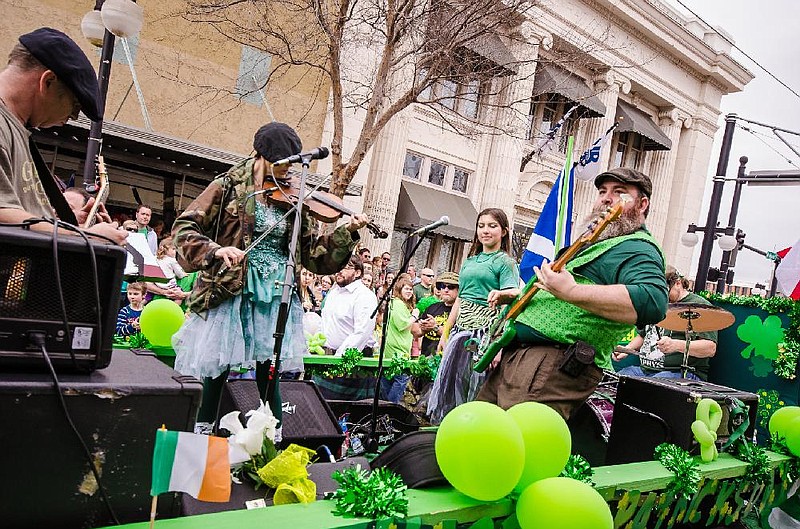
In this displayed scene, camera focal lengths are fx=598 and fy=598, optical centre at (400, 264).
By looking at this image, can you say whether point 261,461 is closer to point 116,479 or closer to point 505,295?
point 116,479

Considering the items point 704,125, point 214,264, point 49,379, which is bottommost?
point 49,379

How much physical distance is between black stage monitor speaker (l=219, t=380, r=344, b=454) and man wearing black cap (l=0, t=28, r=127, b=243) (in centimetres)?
203

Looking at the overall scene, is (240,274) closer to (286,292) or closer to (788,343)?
(286,292)

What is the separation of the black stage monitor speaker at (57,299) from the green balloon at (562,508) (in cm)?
134

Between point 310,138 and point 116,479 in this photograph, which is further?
point 310,138

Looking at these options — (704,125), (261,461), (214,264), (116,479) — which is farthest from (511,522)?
(704,125)

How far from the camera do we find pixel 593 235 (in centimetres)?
282

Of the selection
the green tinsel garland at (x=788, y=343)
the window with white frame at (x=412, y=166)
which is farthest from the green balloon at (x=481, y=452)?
the window with white frame at (x=412, y=166)

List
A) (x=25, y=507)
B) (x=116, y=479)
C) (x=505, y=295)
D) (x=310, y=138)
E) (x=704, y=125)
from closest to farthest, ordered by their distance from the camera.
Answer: (x=25, y=507) → (x=116, y=479) → (x=505, y=295) → (x=310, y=138) → (x=704, y=125)

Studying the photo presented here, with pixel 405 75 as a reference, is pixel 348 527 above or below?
below

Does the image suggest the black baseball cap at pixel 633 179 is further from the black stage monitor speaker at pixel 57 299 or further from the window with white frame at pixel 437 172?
the window with white frame at pixel 437 172

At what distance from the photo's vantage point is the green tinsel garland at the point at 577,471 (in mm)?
2227

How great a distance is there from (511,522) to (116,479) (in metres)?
1.25

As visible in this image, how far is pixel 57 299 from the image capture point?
154 centimetres
